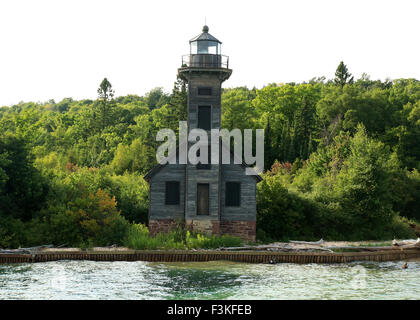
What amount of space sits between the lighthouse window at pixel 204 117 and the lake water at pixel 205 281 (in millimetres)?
8724

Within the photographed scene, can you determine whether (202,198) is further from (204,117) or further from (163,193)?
(204,117)

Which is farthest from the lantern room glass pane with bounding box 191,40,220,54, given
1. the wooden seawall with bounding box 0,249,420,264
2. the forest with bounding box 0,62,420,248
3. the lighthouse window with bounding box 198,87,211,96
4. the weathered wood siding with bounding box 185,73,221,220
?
the wooden seawall with bounding box 0,249,420,264

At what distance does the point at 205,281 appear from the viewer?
23.5 meters

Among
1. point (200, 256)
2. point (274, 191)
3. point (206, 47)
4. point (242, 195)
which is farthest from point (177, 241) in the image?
point (206, 47)

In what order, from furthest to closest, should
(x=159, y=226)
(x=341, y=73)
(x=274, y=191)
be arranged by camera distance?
(x=341, y=73) < (x=274, y=191) < (x=159, y=226)

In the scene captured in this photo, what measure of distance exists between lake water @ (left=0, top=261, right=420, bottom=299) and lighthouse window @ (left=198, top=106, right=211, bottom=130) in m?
8.72

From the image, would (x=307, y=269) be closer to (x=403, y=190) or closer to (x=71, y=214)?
(x=71, y=214)

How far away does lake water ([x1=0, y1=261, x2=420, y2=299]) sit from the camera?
2103 cm

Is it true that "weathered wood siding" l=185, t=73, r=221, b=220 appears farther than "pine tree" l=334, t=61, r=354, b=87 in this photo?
No

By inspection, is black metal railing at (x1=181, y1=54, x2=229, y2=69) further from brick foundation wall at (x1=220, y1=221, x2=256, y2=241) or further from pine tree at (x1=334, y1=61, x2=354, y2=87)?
pine tree at (x1=334, y1=61, x2=354, y2=87)

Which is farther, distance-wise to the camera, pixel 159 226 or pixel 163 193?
pixel 163 193

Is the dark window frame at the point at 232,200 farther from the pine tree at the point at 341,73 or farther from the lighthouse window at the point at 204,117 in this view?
the pine tree at the point at 341,73

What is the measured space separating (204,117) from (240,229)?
7090 millimetres

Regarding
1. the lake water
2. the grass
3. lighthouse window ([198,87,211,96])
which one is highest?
lighthouse window ([198,87,211,96])
